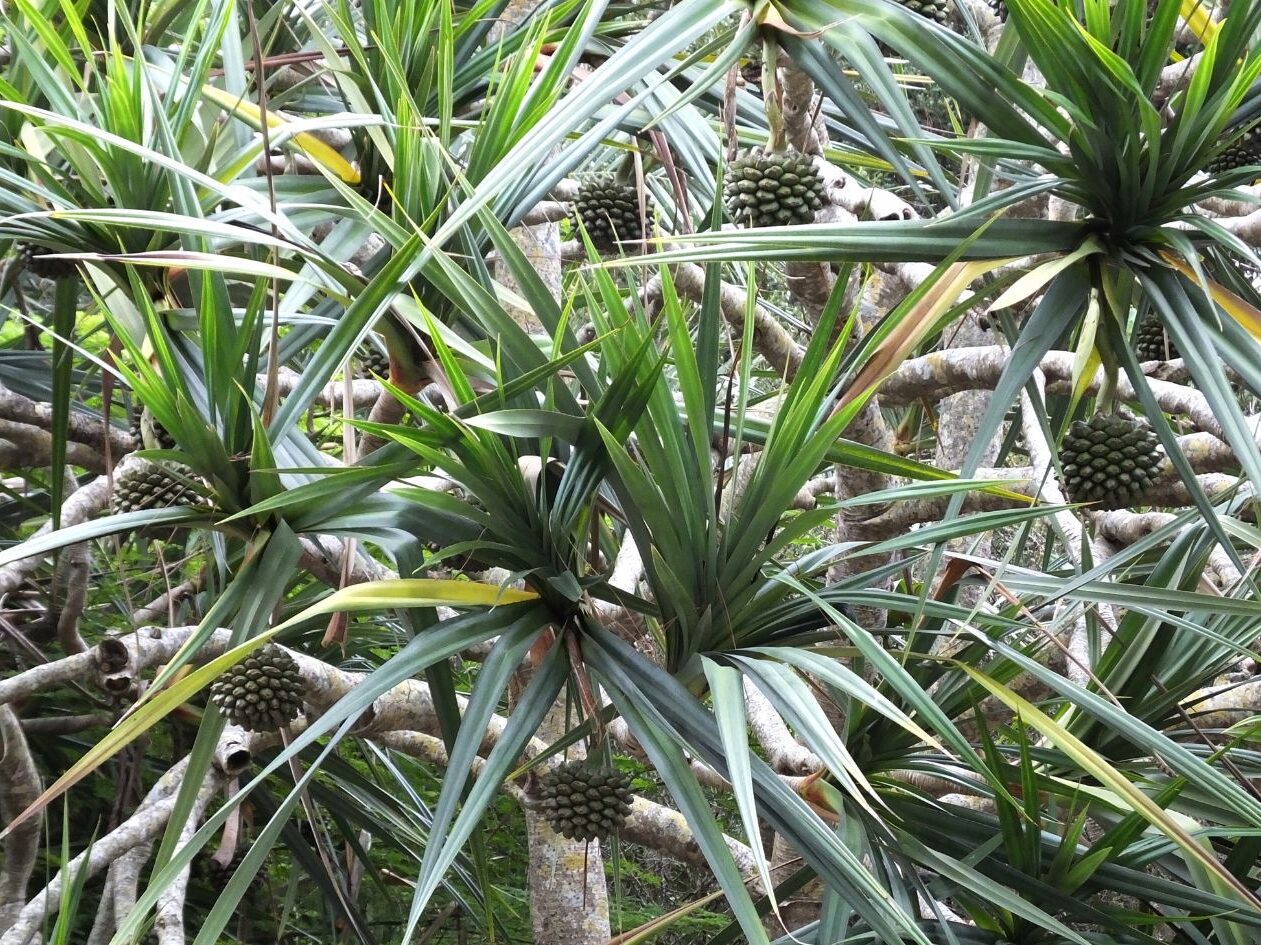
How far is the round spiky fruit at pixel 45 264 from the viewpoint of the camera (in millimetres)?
1698

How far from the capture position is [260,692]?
147cm

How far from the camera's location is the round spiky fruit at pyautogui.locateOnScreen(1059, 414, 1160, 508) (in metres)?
1.33

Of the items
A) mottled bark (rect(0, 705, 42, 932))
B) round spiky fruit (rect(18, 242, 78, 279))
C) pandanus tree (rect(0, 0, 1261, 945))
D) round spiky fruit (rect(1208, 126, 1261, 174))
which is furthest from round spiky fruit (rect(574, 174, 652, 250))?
mottled bark (rect(0, 705, 42, 932))

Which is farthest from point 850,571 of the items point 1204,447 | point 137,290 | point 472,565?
point 137,290

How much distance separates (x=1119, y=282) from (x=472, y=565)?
808mm

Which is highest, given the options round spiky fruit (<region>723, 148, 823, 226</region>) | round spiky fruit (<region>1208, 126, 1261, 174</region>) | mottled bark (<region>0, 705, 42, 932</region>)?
round spiky fruit (<region>1208, 126, 1261, 174</region>)

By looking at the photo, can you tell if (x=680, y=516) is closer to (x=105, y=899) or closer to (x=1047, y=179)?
(x=1047, y=179)

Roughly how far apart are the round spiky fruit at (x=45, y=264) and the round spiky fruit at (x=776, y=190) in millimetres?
881

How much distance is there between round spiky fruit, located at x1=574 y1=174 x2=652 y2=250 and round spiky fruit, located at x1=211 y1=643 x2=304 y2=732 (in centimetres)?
91

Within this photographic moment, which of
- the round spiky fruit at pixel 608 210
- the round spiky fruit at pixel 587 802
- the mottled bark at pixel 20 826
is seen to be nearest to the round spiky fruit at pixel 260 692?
the round spiky fruit at pixel 587 802

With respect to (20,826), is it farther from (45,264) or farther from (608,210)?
(608,210)

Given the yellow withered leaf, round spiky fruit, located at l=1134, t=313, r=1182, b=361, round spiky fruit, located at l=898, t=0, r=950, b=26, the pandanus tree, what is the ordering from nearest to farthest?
the pandanus tree < round spiky fruit, located at l=898, t=0, r=950, b=26 < the yellow withered leaf < round spiky fruit, located at l=1134, t=313, r=1182, b=361

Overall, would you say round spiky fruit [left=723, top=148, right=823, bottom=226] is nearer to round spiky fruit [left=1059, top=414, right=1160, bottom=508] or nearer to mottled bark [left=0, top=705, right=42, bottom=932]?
round spiky fruit [left=1059, top=414, right=1160, bottom=508]

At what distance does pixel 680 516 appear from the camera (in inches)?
52.0
